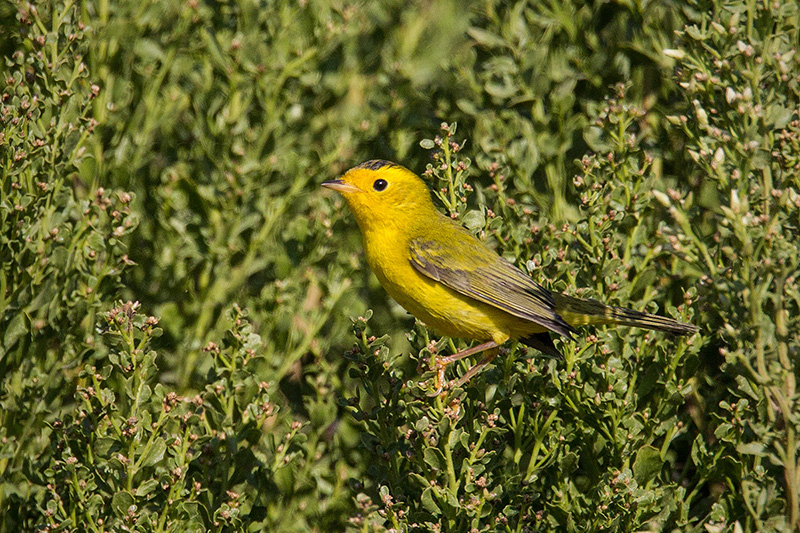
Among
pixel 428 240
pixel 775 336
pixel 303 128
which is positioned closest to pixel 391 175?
pixel 428 240

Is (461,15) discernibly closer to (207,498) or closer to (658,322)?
(658,322)

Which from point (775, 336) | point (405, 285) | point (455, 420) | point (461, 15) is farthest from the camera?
point (461, 15)

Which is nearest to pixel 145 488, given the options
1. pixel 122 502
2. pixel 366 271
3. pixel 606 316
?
pixel 122 502

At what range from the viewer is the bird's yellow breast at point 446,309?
3.17 meters

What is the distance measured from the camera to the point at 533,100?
371cm

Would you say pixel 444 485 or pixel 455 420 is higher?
pixel 455 420

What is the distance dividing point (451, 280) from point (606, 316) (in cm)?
61

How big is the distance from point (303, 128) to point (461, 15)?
7.59 feet

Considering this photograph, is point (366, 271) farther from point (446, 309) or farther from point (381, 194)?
point (446, 309)

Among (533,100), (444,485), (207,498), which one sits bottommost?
(207,498)

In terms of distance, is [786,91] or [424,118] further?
[424,118]

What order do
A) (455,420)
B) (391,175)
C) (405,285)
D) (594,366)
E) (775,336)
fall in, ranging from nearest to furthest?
1. (775,336)
2. (455,420)
3. (594,366)
4. (405,285)
5. (391,175)

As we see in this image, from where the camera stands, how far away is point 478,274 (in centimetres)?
326

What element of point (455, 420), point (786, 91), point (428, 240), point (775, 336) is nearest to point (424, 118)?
point (428, 240)
